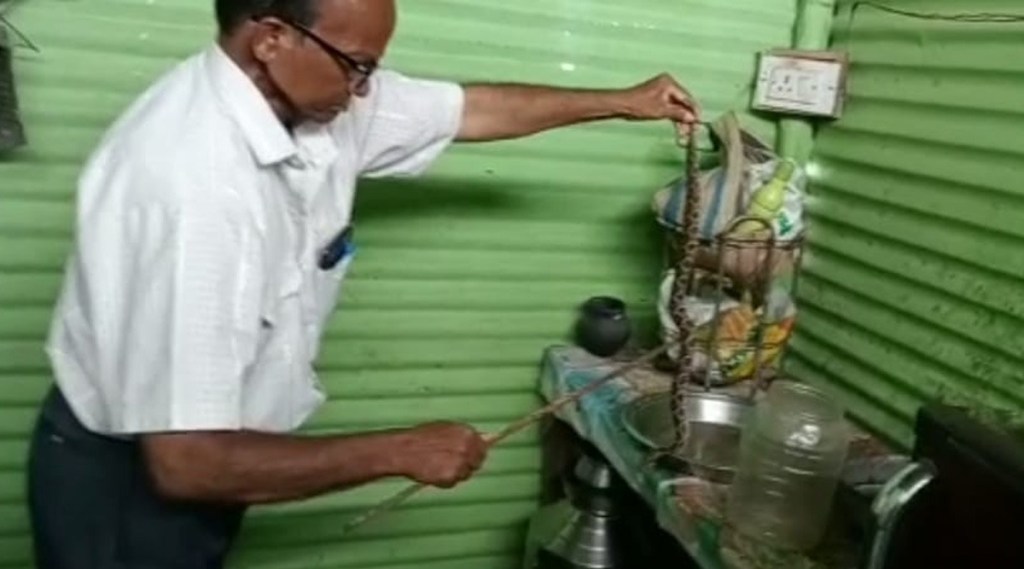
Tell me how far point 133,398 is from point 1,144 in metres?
0.65

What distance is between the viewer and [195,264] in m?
1.15

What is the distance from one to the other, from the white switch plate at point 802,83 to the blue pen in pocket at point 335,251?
3.22ft

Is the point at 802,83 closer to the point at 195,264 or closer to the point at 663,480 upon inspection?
the point at 663,480

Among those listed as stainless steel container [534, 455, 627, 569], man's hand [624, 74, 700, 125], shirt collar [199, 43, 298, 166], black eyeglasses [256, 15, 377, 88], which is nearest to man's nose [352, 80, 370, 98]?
black eyeglasses [256, 15, 377, 88]

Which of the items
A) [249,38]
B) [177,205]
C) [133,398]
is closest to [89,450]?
[133,398]

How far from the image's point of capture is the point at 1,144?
1.59m

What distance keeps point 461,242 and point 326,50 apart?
803mm

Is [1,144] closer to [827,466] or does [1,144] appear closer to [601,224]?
[601,224]

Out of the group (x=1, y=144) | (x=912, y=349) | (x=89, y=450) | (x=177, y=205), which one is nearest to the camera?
(x=177, y=205)

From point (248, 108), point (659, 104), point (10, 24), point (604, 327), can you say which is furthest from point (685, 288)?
point (10, 24)

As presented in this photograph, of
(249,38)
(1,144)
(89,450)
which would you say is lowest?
(89,450)

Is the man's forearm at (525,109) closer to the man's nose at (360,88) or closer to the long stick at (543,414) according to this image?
the man's nose at (360,88)

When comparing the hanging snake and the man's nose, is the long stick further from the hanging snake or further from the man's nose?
the man's nose

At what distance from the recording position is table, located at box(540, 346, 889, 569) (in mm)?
1429
